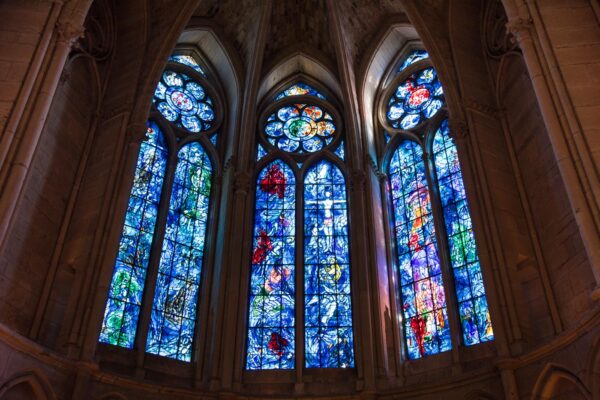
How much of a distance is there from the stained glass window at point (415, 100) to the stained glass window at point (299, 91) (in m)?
1.96

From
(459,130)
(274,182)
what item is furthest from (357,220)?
(459,130)

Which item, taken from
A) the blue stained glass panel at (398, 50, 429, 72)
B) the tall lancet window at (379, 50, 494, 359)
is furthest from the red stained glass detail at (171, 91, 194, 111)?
the blue stained glass panel at (398, 50, 429, 72)

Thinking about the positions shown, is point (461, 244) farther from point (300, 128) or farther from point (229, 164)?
point (300, 128)

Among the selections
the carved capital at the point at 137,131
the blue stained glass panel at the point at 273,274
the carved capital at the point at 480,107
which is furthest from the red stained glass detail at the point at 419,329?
the carved capital at the point at 137,131

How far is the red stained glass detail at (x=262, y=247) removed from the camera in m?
13.6

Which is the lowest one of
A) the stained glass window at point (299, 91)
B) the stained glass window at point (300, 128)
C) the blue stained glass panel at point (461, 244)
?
the blue stained glass panel at point (461, 244)

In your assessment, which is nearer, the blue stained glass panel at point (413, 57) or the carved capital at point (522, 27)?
the carved capital at point (522, 27)

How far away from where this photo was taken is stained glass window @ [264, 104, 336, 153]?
15688mm

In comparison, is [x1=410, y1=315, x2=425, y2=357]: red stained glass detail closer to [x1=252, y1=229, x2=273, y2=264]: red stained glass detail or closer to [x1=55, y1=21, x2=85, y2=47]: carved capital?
[x1=252, y1=229, x2=273, y2=264]: red stained glass detail

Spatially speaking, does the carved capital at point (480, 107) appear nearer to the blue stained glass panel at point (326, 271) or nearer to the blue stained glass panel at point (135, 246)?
the blue stained glass panel at point (326, 271)

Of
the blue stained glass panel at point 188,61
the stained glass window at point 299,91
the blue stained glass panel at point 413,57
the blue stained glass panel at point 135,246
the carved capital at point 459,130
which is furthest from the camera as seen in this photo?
the stained glass window at point 299,91

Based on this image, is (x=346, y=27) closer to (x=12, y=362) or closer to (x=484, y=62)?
(x=484, y=62)

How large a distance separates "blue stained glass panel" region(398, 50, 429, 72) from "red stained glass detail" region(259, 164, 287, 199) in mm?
3889

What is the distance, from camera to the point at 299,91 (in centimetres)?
1680
